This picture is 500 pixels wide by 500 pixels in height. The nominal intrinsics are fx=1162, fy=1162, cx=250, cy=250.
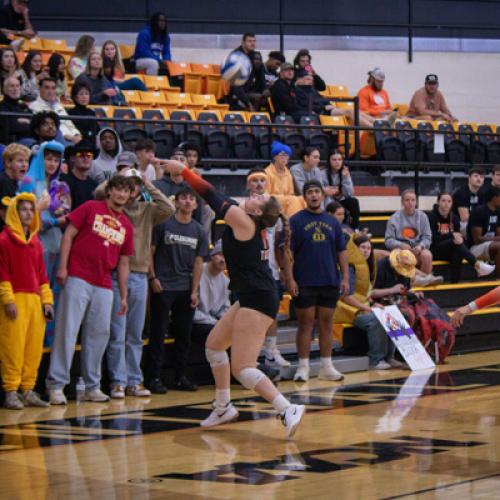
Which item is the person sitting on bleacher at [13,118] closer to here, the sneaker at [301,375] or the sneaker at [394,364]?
the sneaker at [301,375]

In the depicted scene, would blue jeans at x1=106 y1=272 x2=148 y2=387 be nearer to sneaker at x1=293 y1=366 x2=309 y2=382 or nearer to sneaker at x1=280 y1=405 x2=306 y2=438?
sneaker at x1=293 y1=366 x2=309 y2=382

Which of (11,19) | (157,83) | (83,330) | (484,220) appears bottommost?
(83,330)

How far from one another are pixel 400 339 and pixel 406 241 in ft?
7.15

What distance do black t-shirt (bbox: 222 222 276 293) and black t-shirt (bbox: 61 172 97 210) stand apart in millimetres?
2563

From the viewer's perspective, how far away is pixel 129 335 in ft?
32.1

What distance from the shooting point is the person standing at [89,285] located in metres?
9.23

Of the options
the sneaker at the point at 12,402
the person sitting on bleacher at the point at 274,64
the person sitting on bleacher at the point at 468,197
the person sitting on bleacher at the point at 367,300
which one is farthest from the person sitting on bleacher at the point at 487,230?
the sneaker at the point at 12,402

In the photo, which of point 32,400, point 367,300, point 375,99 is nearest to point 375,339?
point 367,300

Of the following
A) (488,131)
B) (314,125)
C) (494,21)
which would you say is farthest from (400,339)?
(494,21)

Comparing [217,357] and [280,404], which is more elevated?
[217,357]

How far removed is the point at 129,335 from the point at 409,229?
4.95 meters

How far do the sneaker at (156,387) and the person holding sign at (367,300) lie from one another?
257 centimetres

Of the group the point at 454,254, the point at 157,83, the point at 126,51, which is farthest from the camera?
the point at 126,51

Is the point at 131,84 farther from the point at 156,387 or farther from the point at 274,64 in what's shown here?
the point at 156,387
